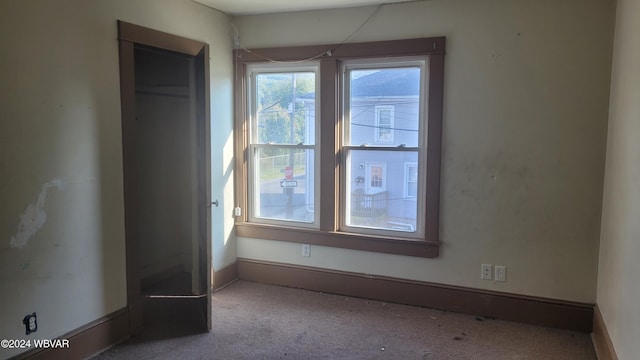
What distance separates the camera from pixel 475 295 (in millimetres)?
3611

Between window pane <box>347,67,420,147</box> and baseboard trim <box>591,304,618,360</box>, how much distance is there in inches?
67.8

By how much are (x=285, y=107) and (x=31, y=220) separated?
222 cm

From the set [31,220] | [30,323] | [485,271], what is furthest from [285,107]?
[30,323]

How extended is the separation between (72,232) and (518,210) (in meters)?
2.95

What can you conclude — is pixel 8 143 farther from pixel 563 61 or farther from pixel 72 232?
pixel 563 61

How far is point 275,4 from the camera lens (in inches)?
147

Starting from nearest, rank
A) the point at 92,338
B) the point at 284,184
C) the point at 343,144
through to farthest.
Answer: the point at 92,338 → the point at 343,144 → the point at 284,184

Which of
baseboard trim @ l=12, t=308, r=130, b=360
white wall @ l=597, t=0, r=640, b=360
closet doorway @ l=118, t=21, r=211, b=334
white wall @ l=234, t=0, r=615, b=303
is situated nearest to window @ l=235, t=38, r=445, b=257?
white wall @ l=234, t=0, r=615, b=303

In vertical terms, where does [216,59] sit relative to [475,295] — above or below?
above

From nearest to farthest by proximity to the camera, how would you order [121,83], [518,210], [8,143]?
[8,143], [121,83], [518,210]

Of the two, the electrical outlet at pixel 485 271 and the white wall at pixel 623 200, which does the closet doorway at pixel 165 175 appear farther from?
the white wall at pixel 623 200

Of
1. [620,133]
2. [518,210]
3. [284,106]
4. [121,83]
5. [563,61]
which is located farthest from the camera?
[284,106]

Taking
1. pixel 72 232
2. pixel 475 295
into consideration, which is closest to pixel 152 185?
pixel 72 232

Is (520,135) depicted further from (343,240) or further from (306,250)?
(306,250)
